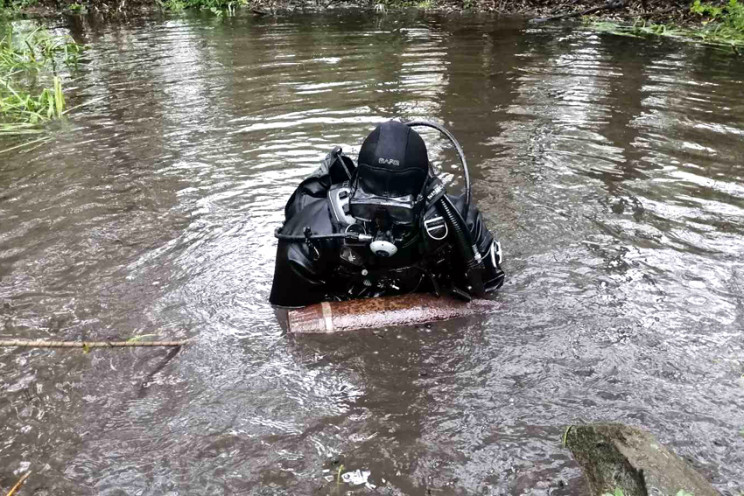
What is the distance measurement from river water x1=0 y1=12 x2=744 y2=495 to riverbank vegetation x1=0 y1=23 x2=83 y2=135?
435mm

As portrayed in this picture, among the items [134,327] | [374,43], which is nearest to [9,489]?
[134,327]

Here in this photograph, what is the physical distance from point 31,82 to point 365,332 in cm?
830

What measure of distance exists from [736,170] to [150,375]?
555 cm

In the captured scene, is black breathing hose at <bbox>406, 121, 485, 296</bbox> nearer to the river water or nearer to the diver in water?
the diver in water

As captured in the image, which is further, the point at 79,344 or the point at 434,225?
the point at 79,344

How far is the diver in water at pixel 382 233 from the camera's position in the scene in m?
3.21

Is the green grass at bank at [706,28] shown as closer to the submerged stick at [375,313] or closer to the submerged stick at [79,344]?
the submerged stick at [375,313]

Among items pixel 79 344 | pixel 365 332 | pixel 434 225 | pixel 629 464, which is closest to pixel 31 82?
pixel 79 344

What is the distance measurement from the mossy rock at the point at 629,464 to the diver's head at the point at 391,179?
4.65 feet

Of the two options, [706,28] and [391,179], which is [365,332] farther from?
[706,28]

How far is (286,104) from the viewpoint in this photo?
802cm

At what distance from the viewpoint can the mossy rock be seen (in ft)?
7.14

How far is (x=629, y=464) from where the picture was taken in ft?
7.47

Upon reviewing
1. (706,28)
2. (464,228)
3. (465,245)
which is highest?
(706,28)
